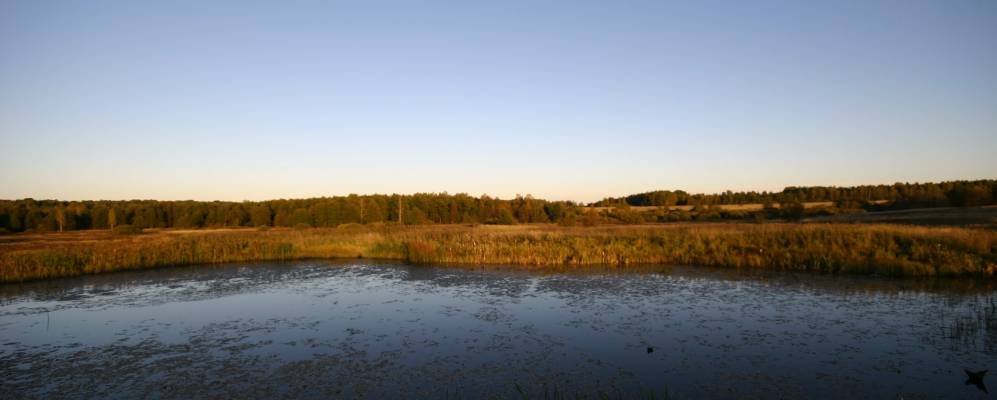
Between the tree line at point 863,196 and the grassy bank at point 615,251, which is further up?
the tree line at point 863,196

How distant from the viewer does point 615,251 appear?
2145cm

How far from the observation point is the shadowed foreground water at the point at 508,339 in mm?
7512

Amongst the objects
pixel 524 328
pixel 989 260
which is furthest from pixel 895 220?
pixel 524 328

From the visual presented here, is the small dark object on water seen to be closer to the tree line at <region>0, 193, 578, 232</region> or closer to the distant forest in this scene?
the distant forest

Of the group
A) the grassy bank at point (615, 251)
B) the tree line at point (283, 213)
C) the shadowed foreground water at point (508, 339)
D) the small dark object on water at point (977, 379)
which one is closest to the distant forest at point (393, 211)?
the tree line at point (283, 213)

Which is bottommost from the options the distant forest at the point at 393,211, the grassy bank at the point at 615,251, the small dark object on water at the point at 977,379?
the small dark object on water at the point at 977,379

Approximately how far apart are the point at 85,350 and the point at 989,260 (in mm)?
21980

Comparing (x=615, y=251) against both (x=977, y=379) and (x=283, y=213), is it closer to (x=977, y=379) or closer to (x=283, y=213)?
(x=977, y=379)

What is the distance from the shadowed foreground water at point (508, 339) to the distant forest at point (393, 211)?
2961 cm

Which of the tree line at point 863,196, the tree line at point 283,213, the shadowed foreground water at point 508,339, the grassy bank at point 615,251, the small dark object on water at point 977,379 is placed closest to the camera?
the small dark object on water at point 977,379

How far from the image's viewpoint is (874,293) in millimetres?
13555

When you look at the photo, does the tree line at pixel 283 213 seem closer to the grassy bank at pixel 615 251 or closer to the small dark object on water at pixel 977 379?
the grassy bank at pixel 615 251

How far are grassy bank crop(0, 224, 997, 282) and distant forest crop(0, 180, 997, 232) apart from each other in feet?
66.2

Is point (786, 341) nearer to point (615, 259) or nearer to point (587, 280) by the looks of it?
point (587, 280)
